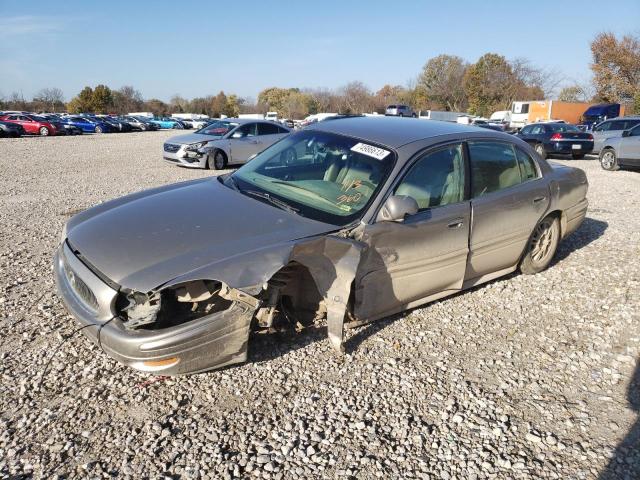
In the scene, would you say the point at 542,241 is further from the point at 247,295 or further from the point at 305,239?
the point at 247,295

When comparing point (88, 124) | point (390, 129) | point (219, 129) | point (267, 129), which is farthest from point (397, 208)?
point (88, 124)

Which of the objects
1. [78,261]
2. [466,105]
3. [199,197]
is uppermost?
[466,105]

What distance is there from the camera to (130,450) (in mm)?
2406

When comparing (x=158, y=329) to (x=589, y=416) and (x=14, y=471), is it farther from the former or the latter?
(x=589, y=416)

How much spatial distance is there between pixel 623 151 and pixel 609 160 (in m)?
0.83

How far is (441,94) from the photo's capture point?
2778 inches

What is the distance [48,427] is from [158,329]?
75 cm

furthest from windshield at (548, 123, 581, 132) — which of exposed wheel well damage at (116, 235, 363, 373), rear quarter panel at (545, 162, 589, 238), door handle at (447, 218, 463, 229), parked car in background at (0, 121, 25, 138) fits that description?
parked car in background at (0, 121, 25, 138)

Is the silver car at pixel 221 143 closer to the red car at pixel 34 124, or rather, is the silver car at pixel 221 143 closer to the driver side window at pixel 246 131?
the driver side window at pixel 246 131

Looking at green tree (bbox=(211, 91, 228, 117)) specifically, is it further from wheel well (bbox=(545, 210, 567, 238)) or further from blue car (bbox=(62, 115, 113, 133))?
wheel well (bbox=(545, 210, 567, 238))

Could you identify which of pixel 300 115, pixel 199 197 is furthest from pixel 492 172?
pixel 300 115

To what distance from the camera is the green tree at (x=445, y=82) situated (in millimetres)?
69188

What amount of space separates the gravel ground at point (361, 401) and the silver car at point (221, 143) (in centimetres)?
851

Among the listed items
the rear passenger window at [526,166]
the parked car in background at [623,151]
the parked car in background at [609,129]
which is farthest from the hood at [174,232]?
the parked car in background at [609,129]
